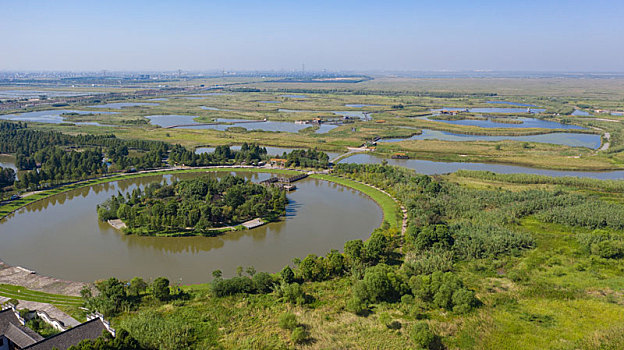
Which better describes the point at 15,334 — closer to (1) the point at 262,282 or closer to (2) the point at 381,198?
(1) the point at 262,282

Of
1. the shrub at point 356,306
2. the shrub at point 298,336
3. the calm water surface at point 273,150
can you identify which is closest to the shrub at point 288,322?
the shrub at point 298,336

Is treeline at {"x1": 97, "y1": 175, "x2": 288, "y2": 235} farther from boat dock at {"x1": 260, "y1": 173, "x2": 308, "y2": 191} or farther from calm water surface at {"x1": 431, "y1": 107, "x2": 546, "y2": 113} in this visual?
calm water surface at {"x1": 431, "y1": 107, "x2": 546, "y2": 113}

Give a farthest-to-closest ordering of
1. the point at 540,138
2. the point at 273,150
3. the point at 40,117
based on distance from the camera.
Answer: the point at 40,117, the point at 540,138, the point at 273,150

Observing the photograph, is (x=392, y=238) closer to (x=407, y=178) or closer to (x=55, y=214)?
(x=407, y=178)

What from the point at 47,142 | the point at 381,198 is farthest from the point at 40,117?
the point at 381,198

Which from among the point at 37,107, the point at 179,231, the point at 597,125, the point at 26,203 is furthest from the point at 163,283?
the point at 37,107

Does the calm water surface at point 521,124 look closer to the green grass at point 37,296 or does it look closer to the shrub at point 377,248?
the shrub at point 377,248
